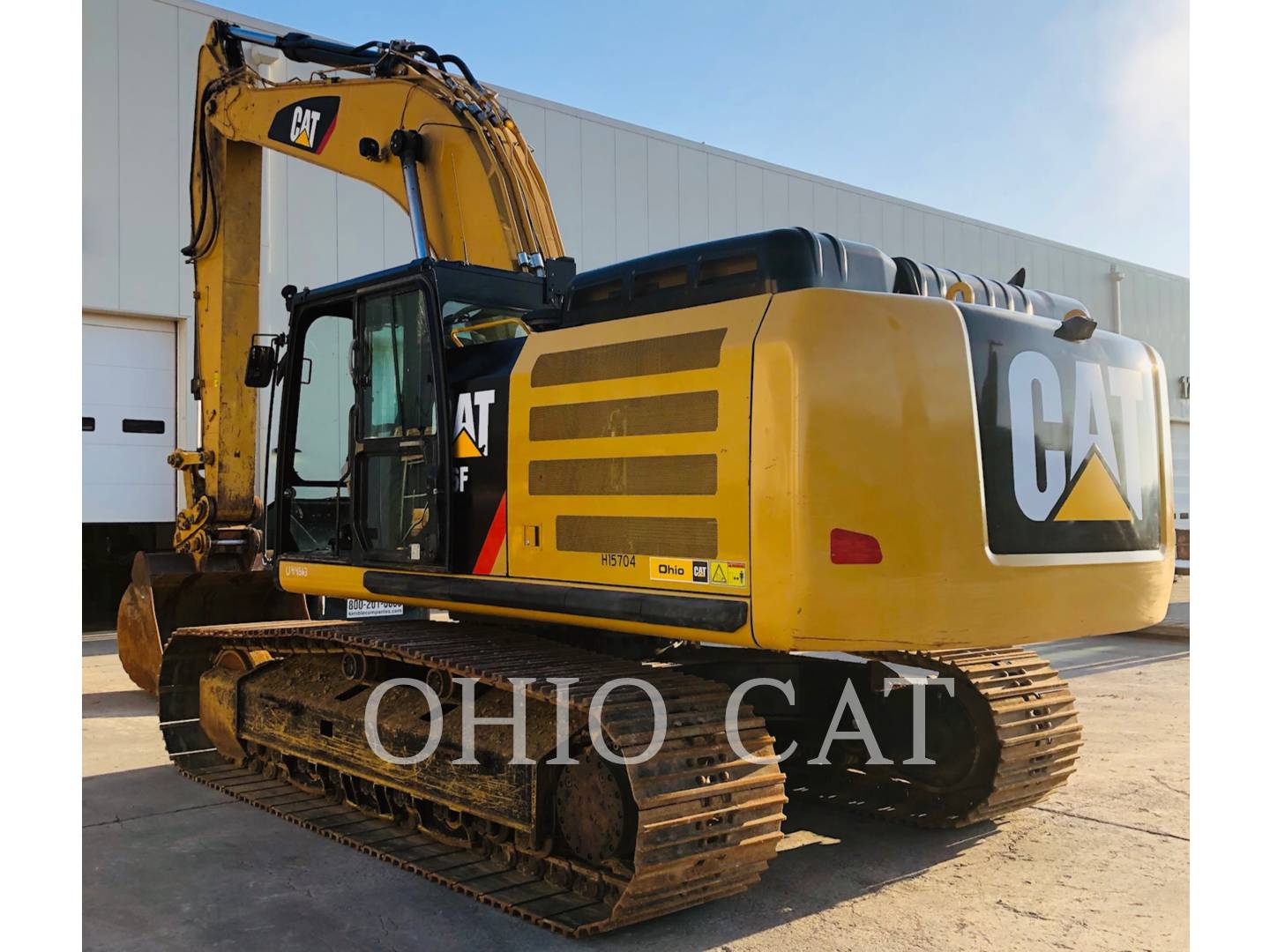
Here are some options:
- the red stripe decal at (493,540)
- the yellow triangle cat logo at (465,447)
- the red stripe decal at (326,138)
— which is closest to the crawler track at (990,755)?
the red stripe decal at (493,540)

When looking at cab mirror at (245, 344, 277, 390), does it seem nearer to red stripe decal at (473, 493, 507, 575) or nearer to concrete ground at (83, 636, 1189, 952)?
red stripe decal at (473, 493, 507, 575)

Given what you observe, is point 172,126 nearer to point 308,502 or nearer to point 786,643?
point 308,502

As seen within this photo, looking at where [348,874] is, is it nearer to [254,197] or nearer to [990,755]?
[990,755]

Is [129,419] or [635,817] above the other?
[129,419]

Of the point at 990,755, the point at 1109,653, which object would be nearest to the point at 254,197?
the point at 990,755

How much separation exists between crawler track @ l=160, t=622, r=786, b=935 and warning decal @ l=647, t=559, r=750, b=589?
505 millimetres

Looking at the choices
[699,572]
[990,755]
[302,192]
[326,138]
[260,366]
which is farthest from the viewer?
[302,192]

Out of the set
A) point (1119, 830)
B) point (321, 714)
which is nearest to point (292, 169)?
point (321, 714)

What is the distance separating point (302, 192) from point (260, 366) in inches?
349

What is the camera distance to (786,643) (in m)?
3.83

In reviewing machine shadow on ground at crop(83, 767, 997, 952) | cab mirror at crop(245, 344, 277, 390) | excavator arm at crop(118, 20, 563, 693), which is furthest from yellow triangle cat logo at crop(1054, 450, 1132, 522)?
cab mirror at crop(245, 344, 277, 390)

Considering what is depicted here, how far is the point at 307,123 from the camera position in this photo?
7402mm

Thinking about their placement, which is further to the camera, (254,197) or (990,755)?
(254,197)

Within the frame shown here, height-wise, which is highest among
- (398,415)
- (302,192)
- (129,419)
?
(302,192)
